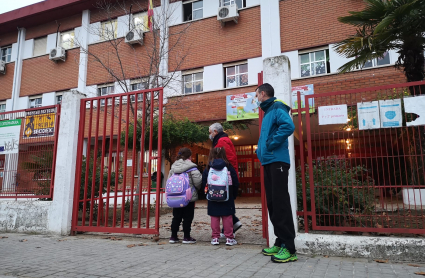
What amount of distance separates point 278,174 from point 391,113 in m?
1.88

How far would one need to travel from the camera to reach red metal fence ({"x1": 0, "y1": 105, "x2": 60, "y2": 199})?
6.16 m

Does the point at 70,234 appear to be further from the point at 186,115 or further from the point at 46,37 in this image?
the point at 46,37

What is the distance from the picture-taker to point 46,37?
17672mm

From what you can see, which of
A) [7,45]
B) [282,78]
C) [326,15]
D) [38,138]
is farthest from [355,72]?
[7,45]

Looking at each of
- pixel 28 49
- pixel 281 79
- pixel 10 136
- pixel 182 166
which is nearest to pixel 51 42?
pixel 28 49

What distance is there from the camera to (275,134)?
12.3 feet

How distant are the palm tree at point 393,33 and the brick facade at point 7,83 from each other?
18329mm

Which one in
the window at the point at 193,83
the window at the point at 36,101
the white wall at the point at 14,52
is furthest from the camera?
the white wall at the point at 14,52

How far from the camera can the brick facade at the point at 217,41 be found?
13.0 metres

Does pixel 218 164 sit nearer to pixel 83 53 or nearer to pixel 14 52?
pixel 83 53

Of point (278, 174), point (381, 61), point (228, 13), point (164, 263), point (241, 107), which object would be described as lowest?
point (164, 263)

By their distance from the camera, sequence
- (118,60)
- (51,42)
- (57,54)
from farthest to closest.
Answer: (51,42), (57,54), (118,60)

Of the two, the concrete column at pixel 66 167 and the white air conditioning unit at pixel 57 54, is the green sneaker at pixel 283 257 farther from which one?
the white air conditioning unit at pixel 57 54

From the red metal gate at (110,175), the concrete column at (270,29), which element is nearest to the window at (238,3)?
the concrete column at (270,29)
